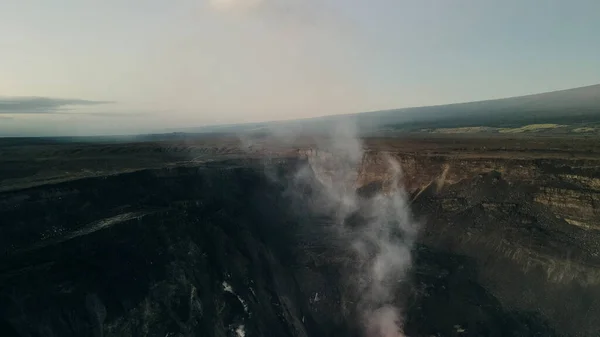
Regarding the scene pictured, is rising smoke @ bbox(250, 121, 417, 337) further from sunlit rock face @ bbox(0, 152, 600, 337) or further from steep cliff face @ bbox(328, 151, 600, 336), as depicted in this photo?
steep cliff face @ bbox(328, 151, 600, 336)

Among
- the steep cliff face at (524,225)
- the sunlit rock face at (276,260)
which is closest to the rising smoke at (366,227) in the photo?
the sunlit rock face at (276,260)

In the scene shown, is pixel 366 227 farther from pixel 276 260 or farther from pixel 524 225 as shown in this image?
pixel 524 225

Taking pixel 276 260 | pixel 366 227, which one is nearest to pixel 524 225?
pixel 366 227

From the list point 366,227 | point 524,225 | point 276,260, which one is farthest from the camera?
point 366,227

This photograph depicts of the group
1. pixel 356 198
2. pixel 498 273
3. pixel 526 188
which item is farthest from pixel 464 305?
pixel 356 198

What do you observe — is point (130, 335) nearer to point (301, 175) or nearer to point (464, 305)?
point (464, 305)

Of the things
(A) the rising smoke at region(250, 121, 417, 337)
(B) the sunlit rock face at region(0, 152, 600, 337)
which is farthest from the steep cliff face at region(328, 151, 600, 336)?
(A) the rising smoke at region(250, 121, 417, 337)
